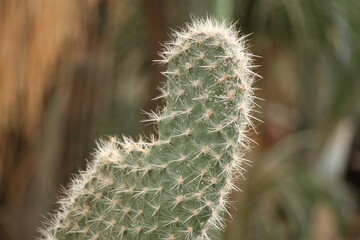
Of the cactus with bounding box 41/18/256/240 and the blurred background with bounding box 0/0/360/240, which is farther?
the blurred background with bounding box 0/0/360/240

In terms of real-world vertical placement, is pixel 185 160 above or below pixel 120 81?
below

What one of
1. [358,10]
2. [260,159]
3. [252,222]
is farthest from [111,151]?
[260,159]

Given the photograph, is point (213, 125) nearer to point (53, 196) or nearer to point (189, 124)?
point (189, 124)

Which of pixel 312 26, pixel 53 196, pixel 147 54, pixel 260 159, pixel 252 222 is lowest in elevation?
pixel 53 196

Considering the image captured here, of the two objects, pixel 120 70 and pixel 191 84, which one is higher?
pixel 120 70

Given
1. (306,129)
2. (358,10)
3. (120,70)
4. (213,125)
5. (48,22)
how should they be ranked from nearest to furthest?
(213,125) → (48,22) → (358,10) → (120,70) → (306,129)
